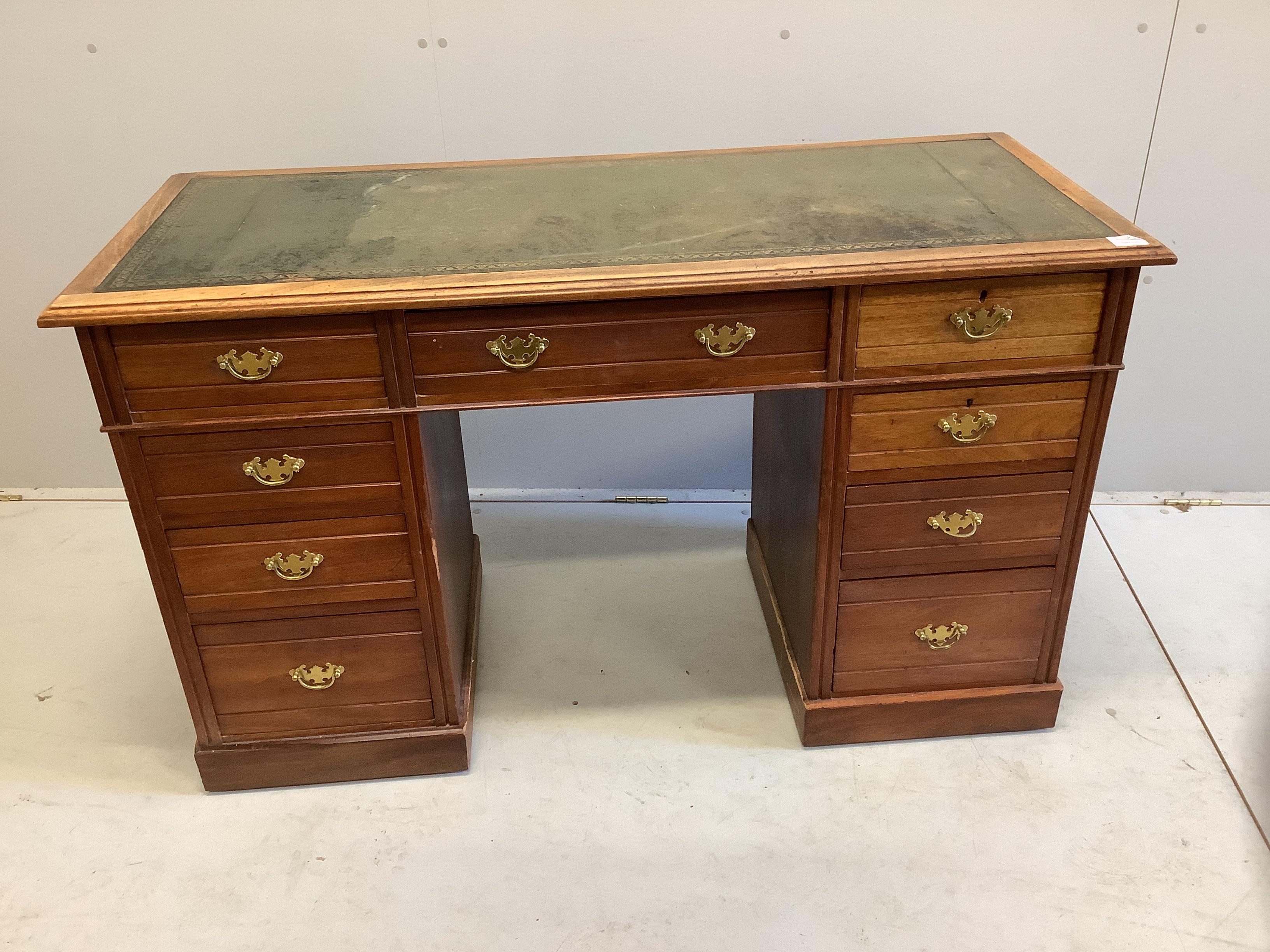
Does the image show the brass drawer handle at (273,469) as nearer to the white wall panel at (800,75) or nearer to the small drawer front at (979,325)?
the small drawer front at (979,325)

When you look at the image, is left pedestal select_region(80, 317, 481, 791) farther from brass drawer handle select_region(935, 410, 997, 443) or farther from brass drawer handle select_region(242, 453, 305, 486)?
brass drawer handle select_region(935, 410, 997, 443)

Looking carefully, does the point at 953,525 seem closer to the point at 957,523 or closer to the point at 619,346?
the point at 957,523

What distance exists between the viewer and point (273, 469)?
5.21 ft

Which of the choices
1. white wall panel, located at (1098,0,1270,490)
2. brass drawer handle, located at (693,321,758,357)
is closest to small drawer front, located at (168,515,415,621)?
brass drawer handle, located at (693,321,758,357)

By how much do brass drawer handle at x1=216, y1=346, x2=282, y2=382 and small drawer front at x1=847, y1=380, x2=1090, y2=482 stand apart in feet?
2.92

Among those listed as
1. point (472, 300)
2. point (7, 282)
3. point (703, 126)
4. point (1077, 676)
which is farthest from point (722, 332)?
point (7, 282)

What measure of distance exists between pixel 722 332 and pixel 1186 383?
1600mm

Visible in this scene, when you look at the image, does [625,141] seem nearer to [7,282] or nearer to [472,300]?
[472,300]

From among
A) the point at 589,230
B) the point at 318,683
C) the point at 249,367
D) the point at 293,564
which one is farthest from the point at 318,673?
the point at 589,230

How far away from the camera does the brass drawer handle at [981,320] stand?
155 centimetres

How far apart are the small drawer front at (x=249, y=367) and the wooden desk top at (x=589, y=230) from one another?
0.15ft

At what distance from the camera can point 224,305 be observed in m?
1.43

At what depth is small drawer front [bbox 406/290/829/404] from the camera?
4.97 feet

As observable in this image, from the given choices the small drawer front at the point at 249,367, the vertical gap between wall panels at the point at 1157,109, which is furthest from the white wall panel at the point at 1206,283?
the small drawer front at the point at 249,367
